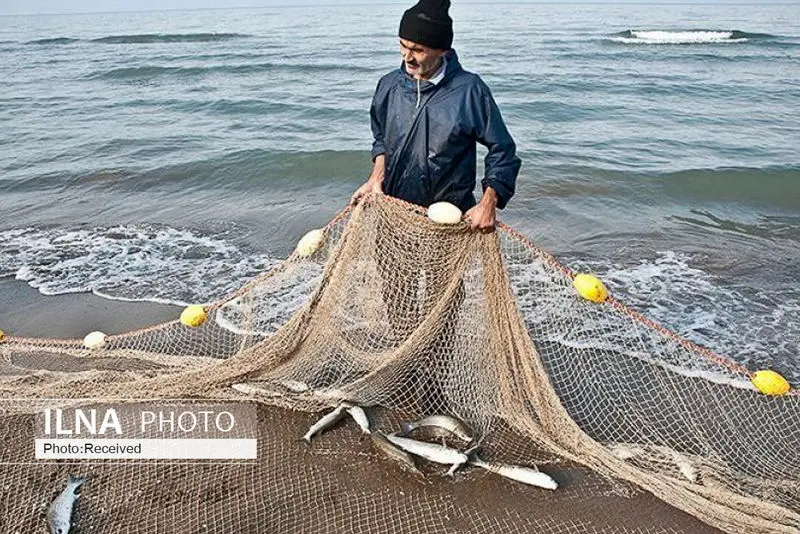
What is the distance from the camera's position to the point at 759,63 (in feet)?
83.1

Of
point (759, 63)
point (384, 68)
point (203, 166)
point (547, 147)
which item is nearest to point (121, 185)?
point (203, 166)

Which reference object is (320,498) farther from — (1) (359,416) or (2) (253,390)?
(2) (253,390)

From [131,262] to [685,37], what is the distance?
36.9 meters

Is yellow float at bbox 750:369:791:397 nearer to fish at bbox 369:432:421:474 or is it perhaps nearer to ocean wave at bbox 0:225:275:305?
fish at bbox 369:432:421:474

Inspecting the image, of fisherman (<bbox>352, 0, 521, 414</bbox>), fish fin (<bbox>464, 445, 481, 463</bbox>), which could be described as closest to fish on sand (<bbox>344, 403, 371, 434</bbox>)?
fisherman (<bbox>352, 0, 521, 414</bbox>)

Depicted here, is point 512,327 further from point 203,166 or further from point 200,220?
point 203,166

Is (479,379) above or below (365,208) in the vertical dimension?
below

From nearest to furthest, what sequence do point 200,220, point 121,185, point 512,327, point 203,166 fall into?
point 512,327 < point 200,220 < point 121,185 < point 203,166

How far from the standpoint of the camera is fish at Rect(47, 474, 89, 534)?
10.9ft

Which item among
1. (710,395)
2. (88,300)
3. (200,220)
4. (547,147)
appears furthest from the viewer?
(547,147)

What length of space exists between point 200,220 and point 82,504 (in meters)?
6.21

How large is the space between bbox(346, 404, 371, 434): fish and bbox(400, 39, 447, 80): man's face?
208cm

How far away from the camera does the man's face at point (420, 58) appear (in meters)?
3.57

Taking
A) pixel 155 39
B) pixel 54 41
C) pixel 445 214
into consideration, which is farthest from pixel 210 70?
pixel 445 214
